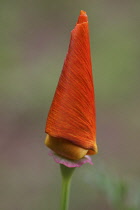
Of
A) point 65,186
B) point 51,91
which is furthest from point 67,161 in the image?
point 51,91

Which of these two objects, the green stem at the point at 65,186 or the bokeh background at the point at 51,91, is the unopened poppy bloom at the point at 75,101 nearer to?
the green stem at the point at 65,186

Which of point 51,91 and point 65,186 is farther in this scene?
point 51,91

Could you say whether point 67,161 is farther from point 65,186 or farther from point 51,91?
point 51,91

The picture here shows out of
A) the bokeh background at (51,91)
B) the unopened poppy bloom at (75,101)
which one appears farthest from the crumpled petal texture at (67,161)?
the bokeh background at (51,91)

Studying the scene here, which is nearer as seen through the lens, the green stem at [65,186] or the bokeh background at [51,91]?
the green stem at [65,186]

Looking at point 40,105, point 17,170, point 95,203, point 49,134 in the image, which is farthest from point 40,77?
point 49,134

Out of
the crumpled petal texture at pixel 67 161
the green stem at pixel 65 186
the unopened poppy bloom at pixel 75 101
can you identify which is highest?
the unopened poppy bloom at pixel 75 101

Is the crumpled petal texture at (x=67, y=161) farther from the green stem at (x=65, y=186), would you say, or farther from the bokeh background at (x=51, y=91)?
the bokeh background at (x=51, y=91)

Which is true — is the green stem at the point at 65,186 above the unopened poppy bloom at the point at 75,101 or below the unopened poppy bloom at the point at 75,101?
below
